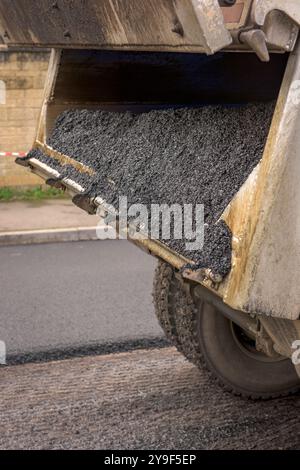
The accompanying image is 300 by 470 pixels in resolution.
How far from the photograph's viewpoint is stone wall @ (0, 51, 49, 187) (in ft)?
34.1

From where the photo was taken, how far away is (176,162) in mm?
3439

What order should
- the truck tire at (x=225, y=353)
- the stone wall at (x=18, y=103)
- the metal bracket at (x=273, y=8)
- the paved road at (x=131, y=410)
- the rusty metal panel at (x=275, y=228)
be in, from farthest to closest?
the stone wall at (x=18, y=103) < the truck tire at (x=225, y=353) < the paved road at (x=131, y=410) < the rusty metal panel at (x=275, y=228) < the metal bracket at (x=273, y=8)

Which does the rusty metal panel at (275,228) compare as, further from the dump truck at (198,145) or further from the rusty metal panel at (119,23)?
the rusty metal panel at (119,23)

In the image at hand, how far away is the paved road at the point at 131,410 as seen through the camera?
3.87m

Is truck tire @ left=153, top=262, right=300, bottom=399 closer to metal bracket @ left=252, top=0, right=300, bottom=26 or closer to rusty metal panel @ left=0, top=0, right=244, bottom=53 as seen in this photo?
rusty metal panel @ left=0, top=0, right=244, bottom=53

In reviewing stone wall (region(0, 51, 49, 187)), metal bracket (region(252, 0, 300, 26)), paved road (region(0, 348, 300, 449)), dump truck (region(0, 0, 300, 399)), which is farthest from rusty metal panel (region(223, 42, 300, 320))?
stone wall (region(0, 51, 49, 187))

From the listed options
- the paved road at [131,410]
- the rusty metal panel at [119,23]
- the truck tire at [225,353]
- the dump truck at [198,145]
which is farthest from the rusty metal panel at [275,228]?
the truck tire at [225,353]

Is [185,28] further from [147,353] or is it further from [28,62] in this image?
[28,62]

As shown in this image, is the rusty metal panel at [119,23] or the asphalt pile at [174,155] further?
the asphalt pile at [174,155]

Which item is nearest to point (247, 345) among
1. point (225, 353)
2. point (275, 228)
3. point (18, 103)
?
point (225, 353)

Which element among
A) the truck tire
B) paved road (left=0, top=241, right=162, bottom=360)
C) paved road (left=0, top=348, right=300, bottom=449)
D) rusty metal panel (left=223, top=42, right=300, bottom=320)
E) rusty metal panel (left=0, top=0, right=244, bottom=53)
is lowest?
paved road (left=0, top=241, right=162, bottom=360)

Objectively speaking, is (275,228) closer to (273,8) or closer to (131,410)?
(273,8)

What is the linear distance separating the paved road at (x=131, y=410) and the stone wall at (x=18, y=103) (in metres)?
6.15
